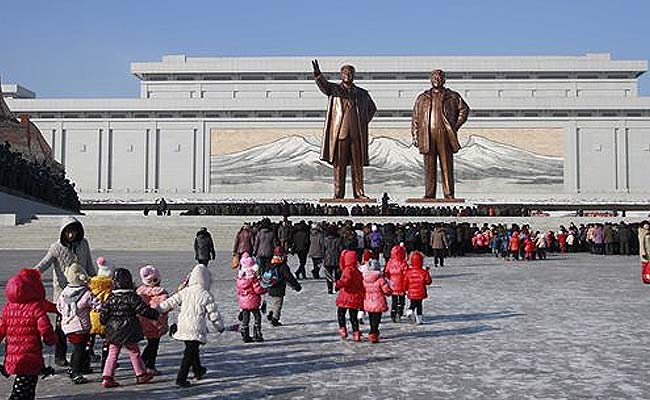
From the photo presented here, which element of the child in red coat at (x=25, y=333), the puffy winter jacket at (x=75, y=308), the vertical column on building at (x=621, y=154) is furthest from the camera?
the vertical column on building at (x=621, y=154)

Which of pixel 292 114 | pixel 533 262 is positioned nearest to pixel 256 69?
pixel 292 114

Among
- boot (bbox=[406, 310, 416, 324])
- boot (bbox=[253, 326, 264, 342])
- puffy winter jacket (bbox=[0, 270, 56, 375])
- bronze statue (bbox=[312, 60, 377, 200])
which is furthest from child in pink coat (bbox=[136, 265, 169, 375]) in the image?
bronze statue (bbox=[312, 60, 377, 200])

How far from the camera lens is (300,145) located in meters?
43.1

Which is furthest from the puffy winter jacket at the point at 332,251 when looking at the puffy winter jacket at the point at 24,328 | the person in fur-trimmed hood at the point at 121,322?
the puffy winter jacket at the point at 24,328

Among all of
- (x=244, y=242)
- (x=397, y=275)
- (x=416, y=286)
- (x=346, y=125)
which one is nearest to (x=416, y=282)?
(x=416, y=286)

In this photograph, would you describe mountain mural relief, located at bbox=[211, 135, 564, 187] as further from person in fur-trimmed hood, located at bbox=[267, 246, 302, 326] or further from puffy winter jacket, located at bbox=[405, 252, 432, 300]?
person in fur-trimmed hood, located at bbox=[267, 246, 302, 326]

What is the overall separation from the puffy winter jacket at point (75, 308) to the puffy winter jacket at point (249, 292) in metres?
1.48

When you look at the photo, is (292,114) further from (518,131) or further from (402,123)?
(518,131)

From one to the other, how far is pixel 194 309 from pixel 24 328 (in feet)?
3.47

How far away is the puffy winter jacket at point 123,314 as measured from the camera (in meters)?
4.53

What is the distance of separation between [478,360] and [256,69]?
4380 centimetres

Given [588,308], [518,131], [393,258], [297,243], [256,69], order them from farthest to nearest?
[256,69], [518,131], [297,243], [588,308], [393,258]

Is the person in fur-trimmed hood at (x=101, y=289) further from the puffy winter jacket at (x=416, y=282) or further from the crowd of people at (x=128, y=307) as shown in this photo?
the puffy winter jacket at (x=416, y=282)

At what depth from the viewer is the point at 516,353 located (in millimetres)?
5559
